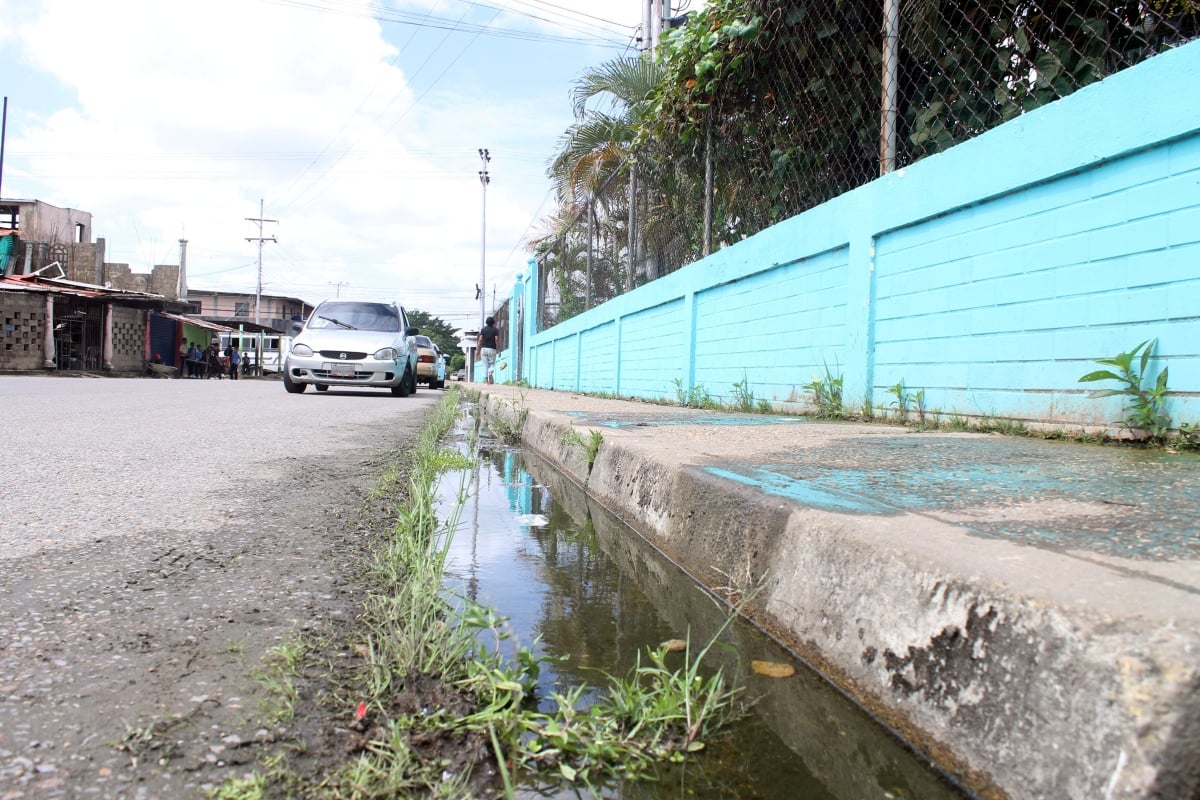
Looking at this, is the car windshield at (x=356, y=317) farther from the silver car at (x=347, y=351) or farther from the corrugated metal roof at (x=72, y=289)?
the corrugated metal roof at (x=72, y=289)

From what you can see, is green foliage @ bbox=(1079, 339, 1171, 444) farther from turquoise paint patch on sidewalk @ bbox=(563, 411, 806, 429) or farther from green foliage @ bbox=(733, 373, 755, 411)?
green foliage @ bbox=(733, 373, 755, 411)

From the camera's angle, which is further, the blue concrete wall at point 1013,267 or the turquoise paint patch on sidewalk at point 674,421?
the turquoise paint patch on sidewalk at point 674,421

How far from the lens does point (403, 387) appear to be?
12117mm

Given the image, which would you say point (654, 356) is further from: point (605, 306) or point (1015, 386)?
point (1015, 386)

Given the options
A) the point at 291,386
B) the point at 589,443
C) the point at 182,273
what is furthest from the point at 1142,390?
the point at 182,273

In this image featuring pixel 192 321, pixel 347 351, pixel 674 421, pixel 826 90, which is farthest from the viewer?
pixel 192 321

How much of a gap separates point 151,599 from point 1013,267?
3675 millimetres

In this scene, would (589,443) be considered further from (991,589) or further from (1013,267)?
(991,589)

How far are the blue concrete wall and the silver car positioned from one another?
676 centimetres

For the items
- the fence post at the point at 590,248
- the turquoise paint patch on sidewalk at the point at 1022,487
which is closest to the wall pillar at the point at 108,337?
the fence post at the point at 590,248

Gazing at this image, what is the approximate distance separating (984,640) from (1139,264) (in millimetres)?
2574

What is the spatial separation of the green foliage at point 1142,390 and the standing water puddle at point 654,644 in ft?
6.51

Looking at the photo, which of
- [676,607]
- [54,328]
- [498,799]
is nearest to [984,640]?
[498,799]

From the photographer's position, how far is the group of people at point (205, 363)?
1241 inches
